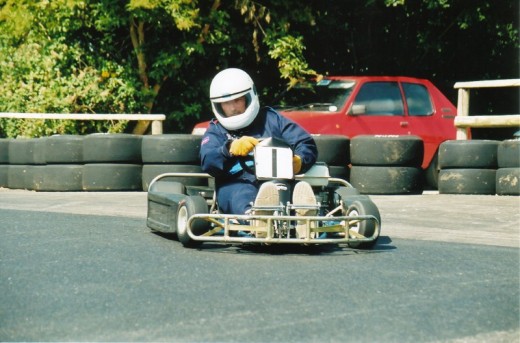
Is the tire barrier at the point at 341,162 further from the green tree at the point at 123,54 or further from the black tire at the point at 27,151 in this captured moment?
the green tree at the point at 123,54

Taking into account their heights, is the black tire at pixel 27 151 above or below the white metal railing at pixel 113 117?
below

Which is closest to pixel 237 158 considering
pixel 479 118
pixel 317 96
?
pixel 479 118

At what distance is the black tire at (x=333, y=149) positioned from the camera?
1185 centimetres

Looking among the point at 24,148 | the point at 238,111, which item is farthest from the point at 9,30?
the point at 238,111

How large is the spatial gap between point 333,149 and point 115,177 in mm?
2497

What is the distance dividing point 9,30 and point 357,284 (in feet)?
36.4

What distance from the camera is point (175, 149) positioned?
39.4 ft

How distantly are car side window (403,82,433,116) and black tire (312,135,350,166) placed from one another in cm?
227

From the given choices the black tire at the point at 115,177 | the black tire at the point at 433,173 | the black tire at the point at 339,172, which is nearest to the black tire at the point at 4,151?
the black tire at the point at 115,177

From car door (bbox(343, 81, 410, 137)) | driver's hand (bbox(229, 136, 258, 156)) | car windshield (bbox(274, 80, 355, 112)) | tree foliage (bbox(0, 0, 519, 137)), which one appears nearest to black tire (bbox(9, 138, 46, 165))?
tree foliage (bbox(0, 0, 519, 137))

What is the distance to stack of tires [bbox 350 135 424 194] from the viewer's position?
11953 millimetres

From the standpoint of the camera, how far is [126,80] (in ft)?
53.3

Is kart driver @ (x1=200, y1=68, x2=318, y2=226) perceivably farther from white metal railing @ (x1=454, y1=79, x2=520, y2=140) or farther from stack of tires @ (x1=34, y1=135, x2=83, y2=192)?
white metal railing @ (x1=454, y1=79, x2=520, y2=140)

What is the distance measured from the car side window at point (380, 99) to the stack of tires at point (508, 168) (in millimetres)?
2172
